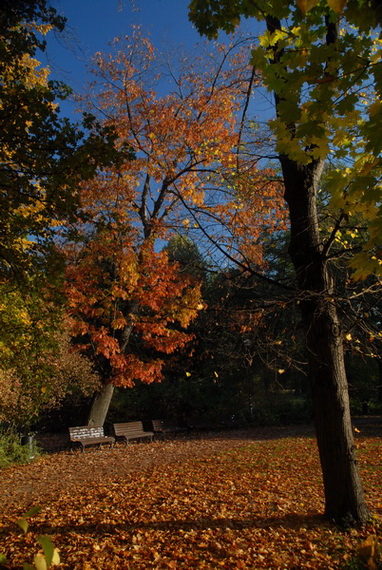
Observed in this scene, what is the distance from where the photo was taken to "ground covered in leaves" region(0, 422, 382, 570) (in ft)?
13.4

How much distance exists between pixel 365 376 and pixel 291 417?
14.5 feet

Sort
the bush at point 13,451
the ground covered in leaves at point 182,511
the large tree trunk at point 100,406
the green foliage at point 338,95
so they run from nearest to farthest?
the green foliage at point 338,95, the ground covered in leaves at point 182,511, the bush at point 13,451, the large tree trunk at point 100,406

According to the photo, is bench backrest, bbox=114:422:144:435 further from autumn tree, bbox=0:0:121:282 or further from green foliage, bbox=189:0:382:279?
green foliage, bbox=189:0:382:279

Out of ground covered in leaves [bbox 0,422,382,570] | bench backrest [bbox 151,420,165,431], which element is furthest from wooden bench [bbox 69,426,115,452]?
bench backrest [bbox 151,420,165,431]

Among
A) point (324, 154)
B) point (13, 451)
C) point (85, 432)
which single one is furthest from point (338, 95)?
point (85, 432)

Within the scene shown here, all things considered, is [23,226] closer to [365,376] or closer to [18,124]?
[18,124]

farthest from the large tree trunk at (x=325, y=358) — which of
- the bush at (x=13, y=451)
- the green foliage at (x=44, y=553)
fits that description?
the bush at (x=13, y=451)

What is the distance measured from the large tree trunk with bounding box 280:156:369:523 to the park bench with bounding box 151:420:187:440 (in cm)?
994

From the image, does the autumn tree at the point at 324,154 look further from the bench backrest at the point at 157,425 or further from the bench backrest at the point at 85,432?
the bench backrest at the point at 157,425

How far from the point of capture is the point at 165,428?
47.3 ft

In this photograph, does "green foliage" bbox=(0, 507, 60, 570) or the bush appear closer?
"green foliage" bbox=(0, 507, 60, 570)

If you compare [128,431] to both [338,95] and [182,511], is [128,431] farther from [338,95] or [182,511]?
[338,95]

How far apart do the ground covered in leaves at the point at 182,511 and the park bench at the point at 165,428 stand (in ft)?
12.7

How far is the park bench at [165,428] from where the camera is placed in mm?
14023
